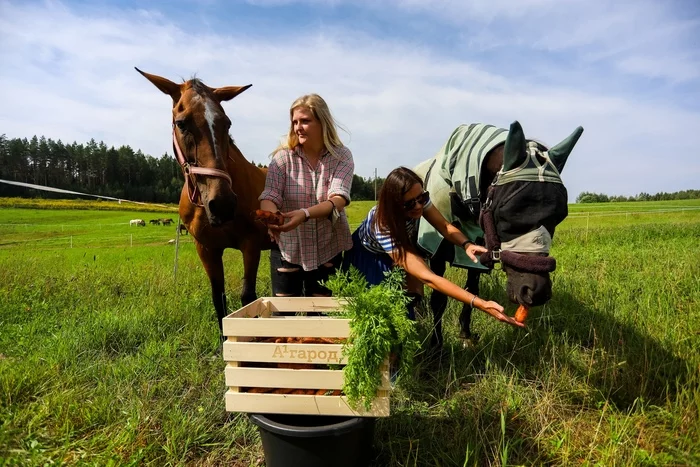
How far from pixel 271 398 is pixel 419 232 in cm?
185

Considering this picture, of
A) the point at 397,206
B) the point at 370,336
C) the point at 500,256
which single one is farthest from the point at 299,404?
the point at 500,256

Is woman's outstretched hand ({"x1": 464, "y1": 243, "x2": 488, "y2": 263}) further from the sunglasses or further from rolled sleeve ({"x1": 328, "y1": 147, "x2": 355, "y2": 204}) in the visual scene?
rolled sleeve ({"x1": 328, "y1": 147, "x2": 355, "y2": 204})

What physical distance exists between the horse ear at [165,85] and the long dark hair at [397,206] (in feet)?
6.78

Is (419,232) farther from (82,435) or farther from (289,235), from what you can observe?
(82,435)

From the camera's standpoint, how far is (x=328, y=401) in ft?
6.08

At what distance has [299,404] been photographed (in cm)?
188

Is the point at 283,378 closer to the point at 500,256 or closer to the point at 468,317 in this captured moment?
the point at 500,256

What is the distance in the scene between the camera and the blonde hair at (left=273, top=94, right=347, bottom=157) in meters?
2.73

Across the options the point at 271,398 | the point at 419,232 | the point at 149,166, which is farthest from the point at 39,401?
the point at 149,166

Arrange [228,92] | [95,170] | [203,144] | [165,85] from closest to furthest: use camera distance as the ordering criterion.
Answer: [203,144] < [165,85] < [228,92] < [95,170]

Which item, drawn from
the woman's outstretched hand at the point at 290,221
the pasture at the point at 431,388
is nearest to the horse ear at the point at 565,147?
the pasture at the point at 431,388

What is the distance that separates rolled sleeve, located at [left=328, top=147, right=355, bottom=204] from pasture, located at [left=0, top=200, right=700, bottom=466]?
1.47 meters

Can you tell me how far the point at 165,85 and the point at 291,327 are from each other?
2.52 m

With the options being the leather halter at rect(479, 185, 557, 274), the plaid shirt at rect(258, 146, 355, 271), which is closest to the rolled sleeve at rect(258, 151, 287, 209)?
the plaid shirt at rect(258, 146, 355, 271)
